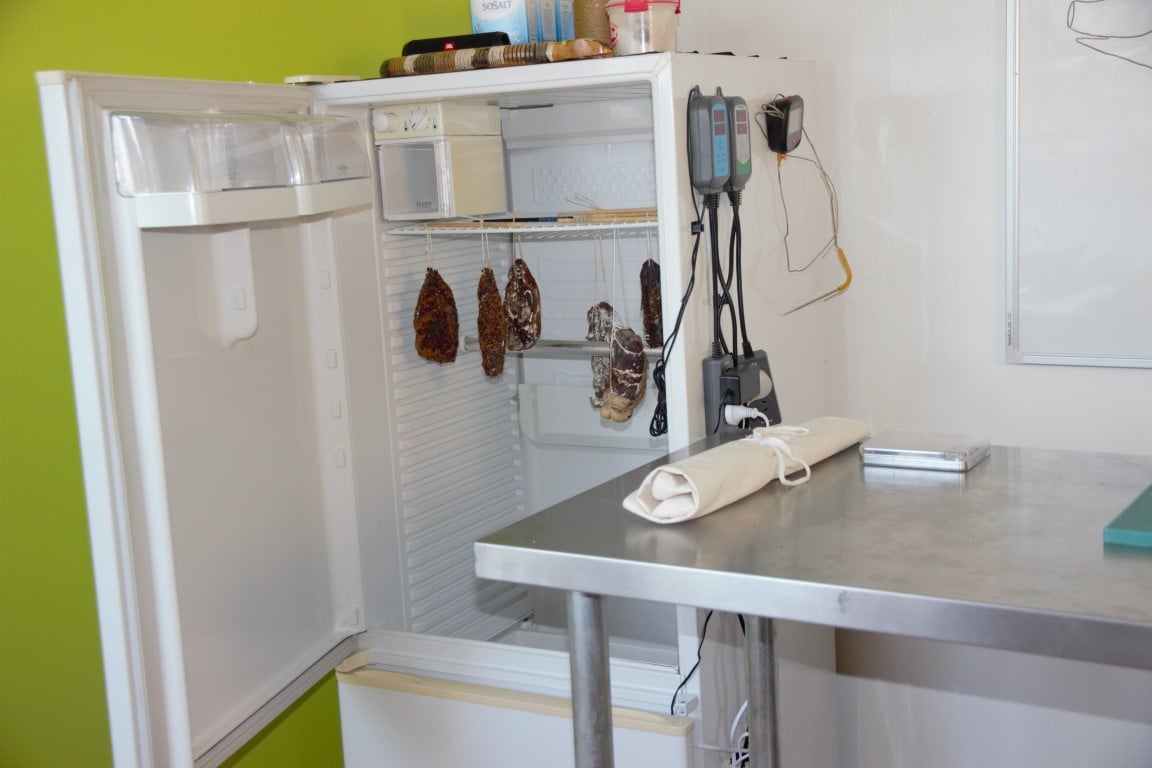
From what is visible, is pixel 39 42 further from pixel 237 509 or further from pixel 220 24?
pixel 237 509

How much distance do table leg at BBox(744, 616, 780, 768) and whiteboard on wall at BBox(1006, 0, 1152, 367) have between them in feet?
2.93

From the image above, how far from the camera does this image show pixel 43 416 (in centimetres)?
160

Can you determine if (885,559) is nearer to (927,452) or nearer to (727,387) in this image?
(927,452)

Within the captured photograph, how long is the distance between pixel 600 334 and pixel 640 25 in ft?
1.98

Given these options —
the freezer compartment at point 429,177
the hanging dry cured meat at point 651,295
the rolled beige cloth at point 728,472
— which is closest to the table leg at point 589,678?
the rolled beige cloth at point 728,472

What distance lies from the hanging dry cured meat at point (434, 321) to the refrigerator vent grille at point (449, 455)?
5cm

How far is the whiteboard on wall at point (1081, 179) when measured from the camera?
2010 millimetres

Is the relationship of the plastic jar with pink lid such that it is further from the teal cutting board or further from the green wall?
the teal cutting board

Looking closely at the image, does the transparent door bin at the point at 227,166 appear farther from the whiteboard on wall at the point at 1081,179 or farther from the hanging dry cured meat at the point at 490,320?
the whiteboard on wall at the point at 1081,179

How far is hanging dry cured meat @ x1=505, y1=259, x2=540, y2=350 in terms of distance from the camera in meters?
2.16

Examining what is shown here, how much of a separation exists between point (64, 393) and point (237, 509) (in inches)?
11.4

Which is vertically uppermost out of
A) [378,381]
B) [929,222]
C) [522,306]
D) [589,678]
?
[929,222]

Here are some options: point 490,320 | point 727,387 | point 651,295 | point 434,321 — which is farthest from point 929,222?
point 434,321

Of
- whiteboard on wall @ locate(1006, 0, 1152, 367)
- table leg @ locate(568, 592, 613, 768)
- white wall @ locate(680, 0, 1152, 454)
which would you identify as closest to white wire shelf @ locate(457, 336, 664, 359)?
white wall @ locate(680, 0, 1152, 454)
